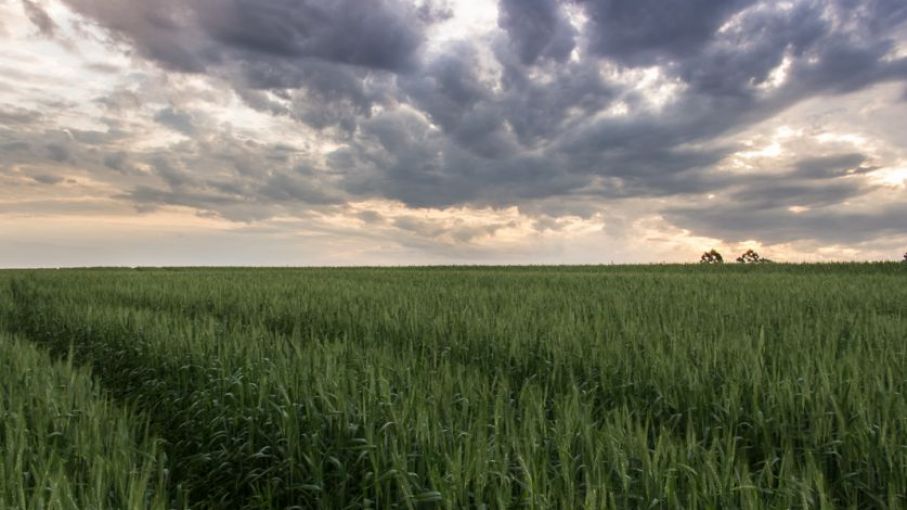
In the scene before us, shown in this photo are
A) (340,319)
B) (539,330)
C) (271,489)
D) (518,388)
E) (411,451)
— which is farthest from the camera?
(340,319)

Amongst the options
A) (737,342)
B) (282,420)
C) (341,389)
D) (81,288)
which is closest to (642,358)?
(737,342)

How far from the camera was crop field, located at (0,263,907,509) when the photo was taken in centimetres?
326

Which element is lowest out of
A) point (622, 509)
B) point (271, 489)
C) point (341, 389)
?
point (271, 489)

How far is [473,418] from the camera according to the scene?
4285mm

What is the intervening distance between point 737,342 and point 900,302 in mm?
7789

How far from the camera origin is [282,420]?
463 cm

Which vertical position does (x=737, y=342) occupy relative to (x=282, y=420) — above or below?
above

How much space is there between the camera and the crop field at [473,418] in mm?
3264

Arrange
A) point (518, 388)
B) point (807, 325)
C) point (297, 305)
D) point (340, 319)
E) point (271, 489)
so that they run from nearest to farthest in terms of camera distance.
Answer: point (271, 489), point (518, 388), point (807, 325), point (340, 319), point (297, 305)

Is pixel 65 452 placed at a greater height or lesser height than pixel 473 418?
lesser

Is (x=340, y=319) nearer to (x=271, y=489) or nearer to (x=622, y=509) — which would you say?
(x=271, y=489)

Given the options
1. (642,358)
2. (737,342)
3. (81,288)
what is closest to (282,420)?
(642,358)

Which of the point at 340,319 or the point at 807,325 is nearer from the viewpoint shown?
the point at 807,325

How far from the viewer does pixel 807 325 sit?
851 centimetres
